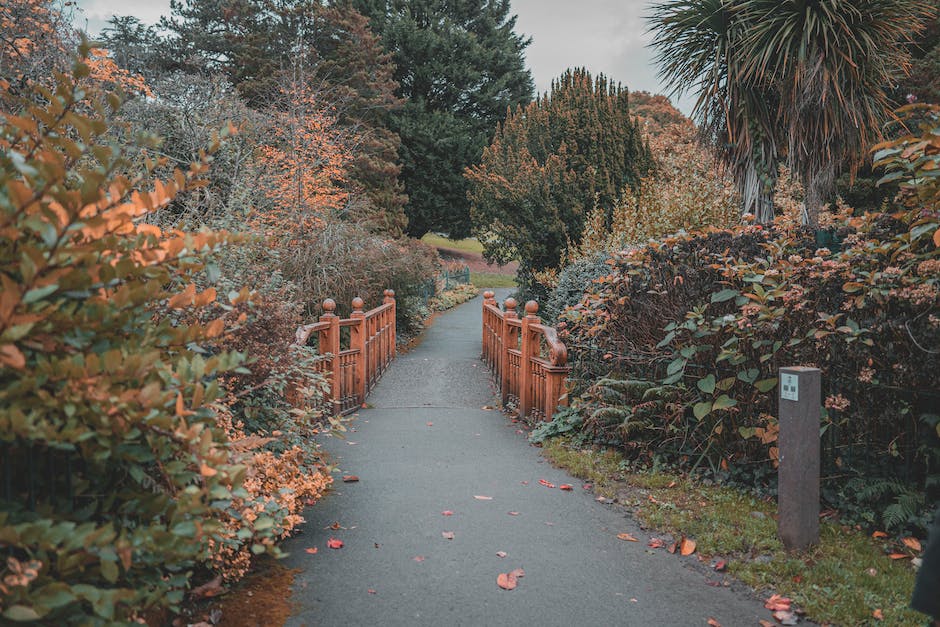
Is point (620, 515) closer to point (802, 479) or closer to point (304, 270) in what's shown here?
point (802, 479)

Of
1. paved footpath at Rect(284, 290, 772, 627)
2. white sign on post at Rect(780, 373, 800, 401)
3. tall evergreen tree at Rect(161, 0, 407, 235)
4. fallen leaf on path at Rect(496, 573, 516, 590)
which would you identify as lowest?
paved footpath at Rect(284, 290, 772, 627)

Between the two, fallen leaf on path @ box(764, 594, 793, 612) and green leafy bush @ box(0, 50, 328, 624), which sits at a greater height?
green leafy bush @ box(0, 50, 328, 624)

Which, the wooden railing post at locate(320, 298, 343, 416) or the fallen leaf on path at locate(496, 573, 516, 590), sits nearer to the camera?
the fallen leaf on path at locate(496, 573, 516, 590)

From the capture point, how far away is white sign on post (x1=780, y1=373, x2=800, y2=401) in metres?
3.98

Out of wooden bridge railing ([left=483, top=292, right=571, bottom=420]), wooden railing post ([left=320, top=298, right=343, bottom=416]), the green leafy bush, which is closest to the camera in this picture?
the green leafy bush

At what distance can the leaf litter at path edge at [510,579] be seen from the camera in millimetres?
3689

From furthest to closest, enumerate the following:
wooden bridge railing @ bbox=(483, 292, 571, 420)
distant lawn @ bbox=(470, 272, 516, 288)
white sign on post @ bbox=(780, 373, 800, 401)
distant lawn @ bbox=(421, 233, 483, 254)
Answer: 1. distant lawn @ bbox=(421, 233, 483, 254)
2. distant lawn @ bbox=(470, 272, 516, 288)
3. wooden bridge railing @ bbox=(483, 292, 571, 420)
4. white sign on post @ bbox=(780, 373, 800, 401)

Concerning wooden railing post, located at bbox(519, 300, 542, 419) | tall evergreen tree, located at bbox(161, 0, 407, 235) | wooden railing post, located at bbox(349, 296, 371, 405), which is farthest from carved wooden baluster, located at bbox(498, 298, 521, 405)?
tall evergreen tree, located at bbox(161, 0, 407, 235)

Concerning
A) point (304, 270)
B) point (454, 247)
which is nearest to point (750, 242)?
point (304, 270)

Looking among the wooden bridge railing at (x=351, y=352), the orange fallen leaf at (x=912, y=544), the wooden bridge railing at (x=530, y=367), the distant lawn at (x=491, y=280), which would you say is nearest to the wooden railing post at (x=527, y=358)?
the wooden bridge railing at (x=530, y=367)

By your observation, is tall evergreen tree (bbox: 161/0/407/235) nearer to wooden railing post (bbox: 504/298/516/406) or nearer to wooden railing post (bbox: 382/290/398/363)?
wooden railing post (bbox: 382/290/398/363)

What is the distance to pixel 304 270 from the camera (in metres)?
13.6

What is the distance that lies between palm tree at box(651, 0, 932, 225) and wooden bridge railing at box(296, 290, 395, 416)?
20.6 ft

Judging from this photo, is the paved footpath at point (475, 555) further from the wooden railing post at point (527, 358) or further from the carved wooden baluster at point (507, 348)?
the carved wooden baluster at point (507, 348)
